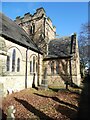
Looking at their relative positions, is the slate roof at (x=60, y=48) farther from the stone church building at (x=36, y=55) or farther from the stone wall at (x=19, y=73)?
the stone wall at (x=19, y=73)

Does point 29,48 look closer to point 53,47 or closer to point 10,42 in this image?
point 10,42

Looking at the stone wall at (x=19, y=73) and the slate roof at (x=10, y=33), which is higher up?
the slate roof at (x=10, y=33)

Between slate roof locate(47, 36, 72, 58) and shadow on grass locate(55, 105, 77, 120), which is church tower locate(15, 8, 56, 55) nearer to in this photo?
slate roof locate(47, 36, 72, 58)

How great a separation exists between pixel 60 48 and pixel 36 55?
14.9ft

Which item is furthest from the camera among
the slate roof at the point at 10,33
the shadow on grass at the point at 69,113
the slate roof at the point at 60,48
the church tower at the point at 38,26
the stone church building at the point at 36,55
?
the church tower at the point at 38,26

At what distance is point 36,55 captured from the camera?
21.0 meters

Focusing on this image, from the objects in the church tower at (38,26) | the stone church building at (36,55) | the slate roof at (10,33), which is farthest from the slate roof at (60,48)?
the slate roof at (10,33)

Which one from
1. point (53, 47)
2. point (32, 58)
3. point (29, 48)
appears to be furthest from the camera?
point (53, 47)

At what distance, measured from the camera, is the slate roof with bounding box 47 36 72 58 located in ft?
71.5

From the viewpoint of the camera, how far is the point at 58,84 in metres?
21.0

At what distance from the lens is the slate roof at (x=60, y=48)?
21.8m

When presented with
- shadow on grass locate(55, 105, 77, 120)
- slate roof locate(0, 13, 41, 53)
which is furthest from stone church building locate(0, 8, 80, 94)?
shadow on grass locate(55, 105, 77, 120)

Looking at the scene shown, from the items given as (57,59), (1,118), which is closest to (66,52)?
(57,59)

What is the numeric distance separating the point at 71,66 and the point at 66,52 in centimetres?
254
